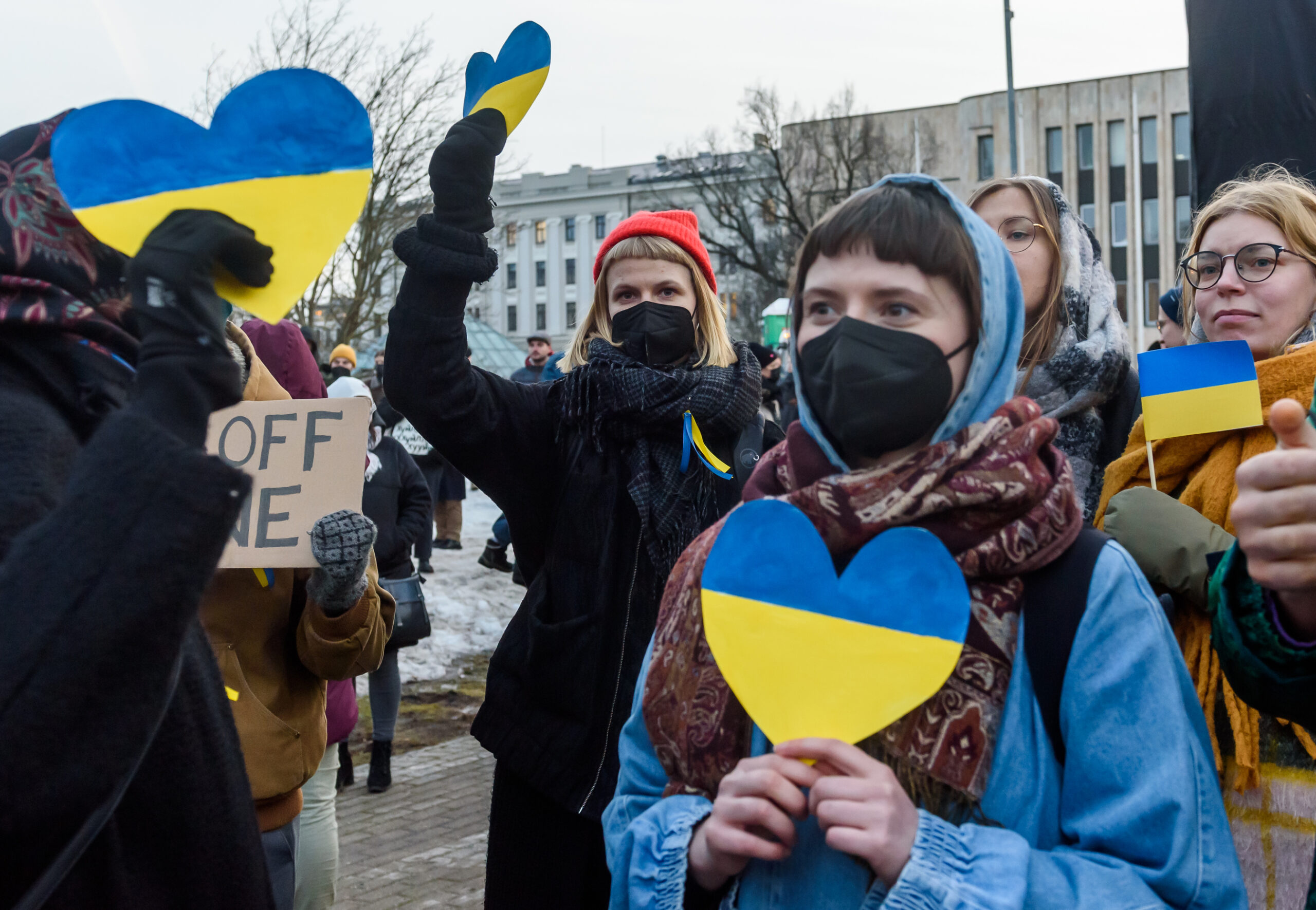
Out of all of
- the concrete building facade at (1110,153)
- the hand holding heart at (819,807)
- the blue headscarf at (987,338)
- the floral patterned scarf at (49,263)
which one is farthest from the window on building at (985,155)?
the floral patterned scarf at (49,263)

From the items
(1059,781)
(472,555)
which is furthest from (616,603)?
(472,555)

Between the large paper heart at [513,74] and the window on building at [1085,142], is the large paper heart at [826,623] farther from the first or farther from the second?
the window on building at [1085,142]

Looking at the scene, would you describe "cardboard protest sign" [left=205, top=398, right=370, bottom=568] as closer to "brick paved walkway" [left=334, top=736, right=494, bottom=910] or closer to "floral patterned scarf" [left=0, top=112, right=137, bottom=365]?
"floral patterned scarf" [left=0, top=112, right=137, bottom=365]

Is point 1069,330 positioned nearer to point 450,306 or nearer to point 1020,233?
point 1020,233

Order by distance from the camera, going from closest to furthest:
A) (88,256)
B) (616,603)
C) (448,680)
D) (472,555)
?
(88,256)
(616,603)
(448,680)
(472,555)

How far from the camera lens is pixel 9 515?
110cm

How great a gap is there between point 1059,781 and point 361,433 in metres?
1.82

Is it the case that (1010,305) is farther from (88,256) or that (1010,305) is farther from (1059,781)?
(88,256)

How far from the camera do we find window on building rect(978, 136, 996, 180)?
161ft

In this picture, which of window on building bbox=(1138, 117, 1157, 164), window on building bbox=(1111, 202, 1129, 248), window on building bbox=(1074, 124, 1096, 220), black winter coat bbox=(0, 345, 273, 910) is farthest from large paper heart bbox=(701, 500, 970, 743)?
window on building bbox=(1138, 117, 1157, 164)

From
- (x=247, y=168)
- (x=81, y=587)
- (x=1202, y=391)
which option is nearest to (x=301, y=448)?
(x=247, y=168)

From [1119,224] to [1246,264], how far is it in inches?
2099

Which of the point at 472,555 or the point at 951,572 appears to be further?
the point at 472,555

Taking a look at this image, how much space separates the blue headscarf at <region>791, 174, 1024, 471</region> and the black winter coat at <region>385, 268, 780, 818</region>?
44.2 inches
